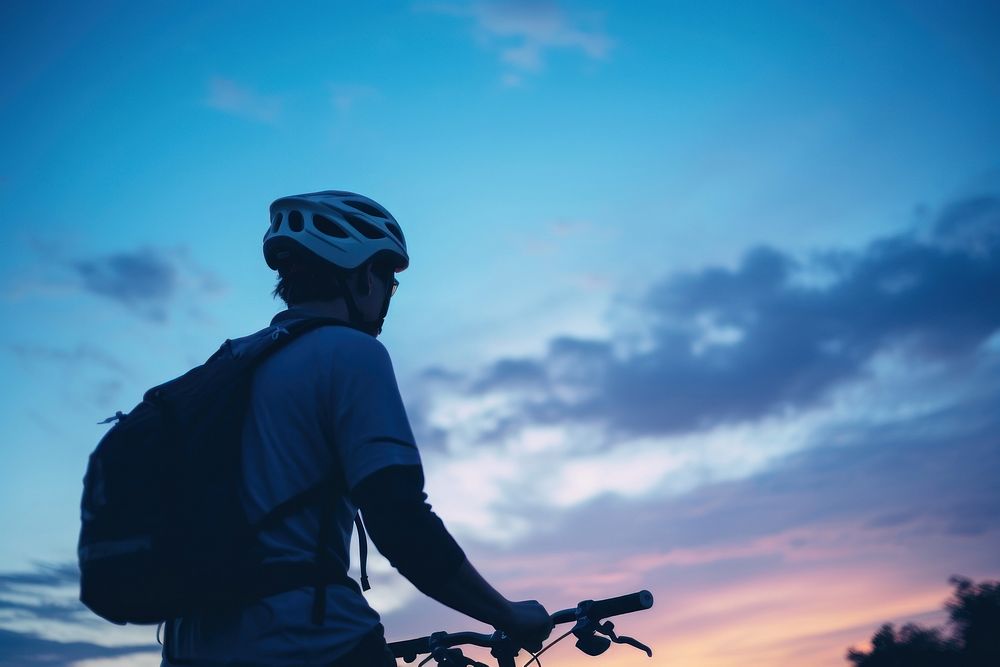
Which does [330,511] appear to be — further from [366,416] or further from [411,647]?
[411,647]

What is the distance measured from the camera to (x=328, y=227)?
3910mm

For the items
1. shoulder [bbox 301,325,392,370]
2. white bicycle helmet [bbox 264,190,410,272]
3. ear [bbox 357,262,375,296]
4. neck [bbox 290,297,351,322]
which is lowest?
shoulder [bbox 301,325,392,370]

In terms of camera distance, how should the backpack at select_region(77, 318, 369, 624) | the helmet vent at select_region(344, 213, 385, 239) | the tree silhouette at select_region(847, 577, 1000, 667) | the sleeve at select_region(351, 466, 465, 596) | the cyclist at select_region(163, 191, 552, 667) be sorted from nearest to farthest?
the backpack at select_region(77, 318, 369, 624)
the cyclist at select_region(163, 191, 552, 667)
the sleeve at select_region(351, 466, 465, 596)
the helmet vent at select_region(344, 213, 385, 239)
the tree silhouette at select_region(847, 577, 1000, 667)

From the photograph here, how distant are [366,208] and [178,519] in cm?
221

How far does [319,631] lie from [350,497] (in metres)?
0.50

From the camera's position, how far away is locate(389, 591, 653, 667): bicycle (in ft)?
13.1

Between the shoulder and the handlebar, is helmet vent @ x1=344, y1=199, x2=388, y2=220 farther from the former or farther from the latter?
the handlebar

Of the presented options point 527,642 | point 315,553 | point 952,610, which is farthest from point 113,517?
point 952,610

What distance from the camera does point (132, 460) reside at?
263 cm

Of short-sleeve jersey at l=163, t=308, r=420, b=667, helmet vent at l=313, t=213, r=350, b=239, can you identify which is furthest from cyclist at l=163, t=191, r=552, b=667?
helmet vent at l=313, t=213, r=350, b=239

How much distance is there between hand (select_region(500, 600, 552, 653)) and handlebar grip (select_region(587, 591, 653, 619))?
57 cm

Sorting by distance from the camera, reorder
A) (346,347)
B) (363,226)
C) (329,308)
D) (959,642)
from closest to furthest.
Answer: (346,347) → (329,308) → (363,226) → (959,642)

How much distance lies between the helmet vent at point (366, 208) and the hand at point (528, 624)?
2207mm

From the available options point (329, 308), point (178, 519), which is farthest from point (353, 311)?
point (178, 519)
